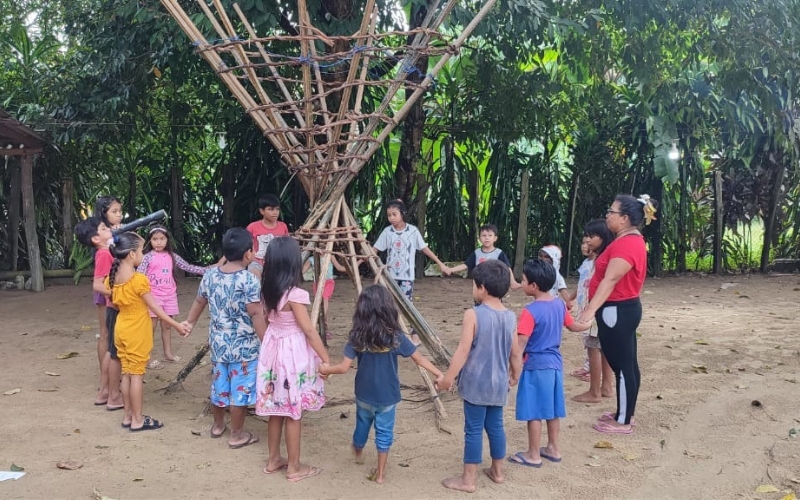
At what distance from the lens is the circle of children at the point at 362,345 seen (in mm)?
2949

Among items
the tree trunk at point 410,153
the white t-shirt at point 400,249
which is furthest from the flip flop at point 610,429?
the tree trunk at point 410,153

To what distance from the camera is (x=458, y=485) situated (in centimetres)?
297

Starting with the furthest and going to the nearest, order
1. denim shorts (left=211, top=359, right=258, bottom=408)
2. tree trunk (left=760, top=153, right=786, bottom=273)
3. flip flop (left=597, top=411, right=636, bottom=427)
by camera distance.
→ 1. tree trunk (left=760, top=153, right=786, bottom=273)
2. flip flop (left=597, top=411, right=636, bottom=427)
3. denim shorts (left=211, top=359, right=258, bottom=408)

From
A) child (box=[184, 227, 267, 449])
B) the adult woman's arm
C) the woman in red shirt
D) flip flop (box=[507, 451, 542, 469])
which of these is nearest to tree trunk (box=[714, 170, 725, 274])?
the woman in red shirt

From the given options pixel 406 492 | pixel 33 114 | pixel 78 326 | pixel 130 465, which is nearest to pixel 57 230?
pixel 33 114

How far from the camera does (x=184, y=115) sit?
823cm

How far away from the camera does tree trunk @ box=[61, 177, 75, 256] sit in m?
8.03

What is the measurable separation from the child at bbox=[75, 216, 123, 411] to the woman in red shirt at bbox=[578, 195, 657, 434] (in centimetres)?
262

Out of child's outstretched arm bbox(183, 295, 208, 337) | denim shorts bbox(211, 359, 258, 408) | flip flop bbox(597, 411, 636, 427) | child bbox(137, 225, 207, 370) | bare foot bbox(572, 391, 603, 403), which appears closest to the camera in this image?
denim shorts bbox(211, 359, 258, 408)

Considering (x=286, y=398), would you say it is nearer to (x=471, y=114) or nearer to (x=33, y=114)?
(x=33, y=114)

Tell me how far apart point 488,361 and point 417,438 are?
0.84m

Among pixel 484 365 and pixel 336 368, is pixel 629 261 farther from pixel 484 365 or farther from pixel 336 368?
pixel 336 368

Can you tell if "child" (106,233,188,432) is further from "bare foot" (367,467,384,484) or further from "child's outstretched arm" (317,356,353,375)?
"bare foot" (367,467,384,484)

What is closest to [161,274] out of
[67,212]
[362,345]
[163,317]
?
[163,317]
